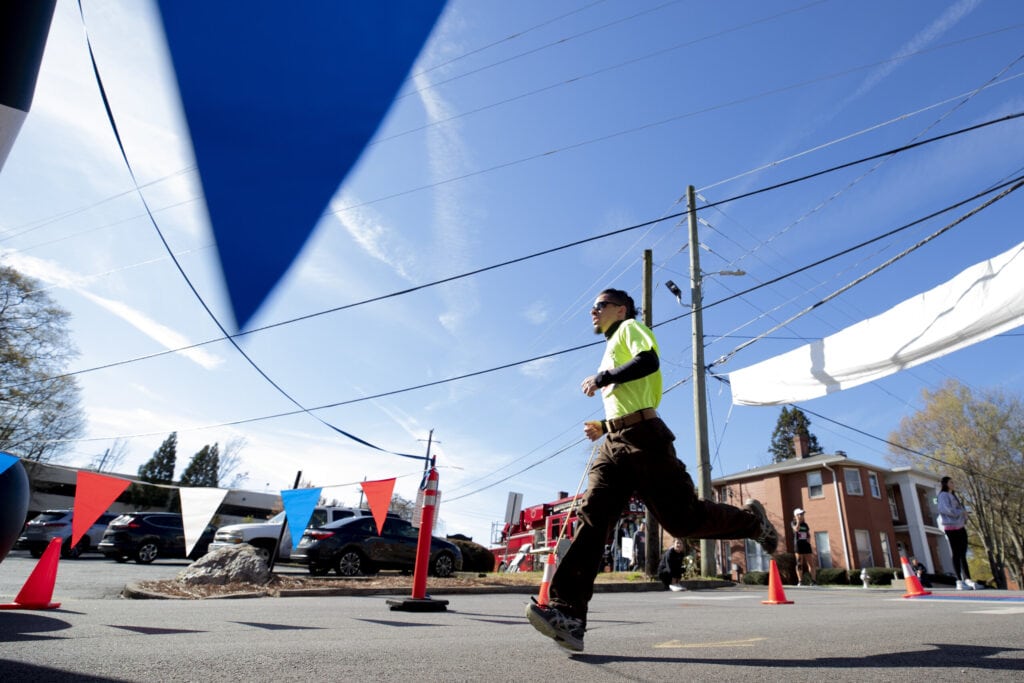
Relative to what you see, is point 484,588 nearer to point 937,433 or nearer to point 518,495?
point 518,495

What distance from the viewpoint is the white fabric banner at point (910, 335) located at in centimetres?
614

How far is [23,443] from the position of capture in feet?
74.3

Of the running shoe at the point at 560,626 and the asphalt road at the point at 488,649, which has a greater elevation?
the running shoe at the point at 560,626

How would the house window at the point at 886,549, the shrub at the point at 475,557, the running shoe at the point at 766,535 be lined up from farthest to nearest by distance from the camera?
the house window at the point at 886,549 < the shrub at the point at 475,557 < the running shoe at the point at 766,535

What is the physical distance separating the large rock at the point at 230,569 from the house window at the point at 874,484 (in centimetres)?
3193

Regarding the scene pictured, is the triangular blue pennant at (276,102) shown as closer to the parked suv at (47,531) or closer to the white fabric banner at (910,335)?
the white fabric banner at (910,335)

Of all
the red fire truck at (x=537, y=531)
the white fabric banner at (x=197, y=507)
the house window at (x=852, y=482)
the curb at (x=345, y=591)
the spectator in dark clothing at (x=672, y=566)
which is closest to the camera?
the curb at (x=345, y=591)

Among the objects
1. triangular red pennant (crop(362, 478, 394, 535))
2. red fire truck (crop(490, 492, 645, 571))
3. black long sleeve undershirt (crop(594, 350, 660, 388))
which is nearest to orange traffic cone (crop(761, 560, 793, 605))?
black long sleeve undershirt (crop(594, 350, 660, 388))

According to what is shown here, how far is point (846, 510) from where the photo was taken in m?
28.5

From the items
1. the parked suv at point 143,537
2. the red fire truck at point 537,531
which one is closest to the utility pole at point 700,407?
the red fire truck at point 537,531

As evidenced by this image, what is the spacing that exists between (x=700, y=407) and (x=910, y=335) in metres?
6.81

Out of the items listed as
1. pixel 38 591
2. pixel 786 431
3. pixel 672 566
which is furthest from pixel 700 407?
pixel 786 431

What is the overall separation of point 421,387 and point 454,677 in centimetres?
963

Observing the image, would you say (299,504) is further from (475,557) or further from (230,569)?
(475,557)
